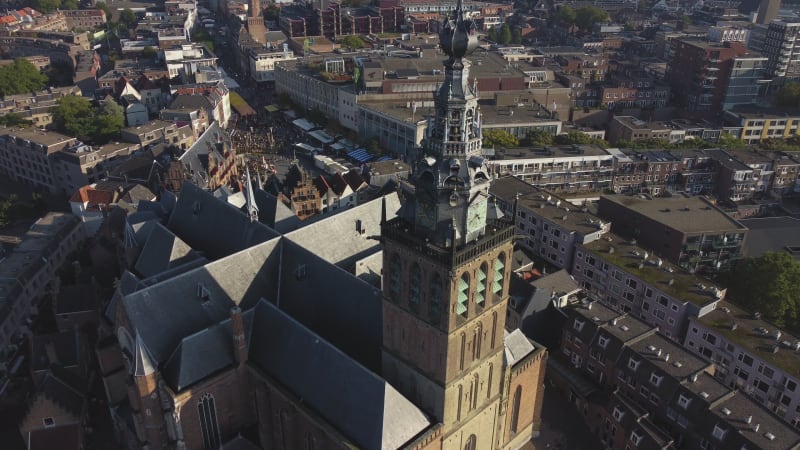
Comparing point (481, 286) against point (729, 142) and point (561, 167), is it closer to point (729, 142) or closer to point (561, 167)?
point (561, 167)

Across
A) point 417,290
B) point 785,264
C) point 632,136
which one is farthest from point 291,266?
point 632,136

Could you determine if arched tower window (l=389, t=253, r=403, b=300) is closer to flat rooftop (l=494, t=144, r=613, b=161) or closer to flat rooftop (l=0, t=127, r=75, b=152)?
flat rooftop (l=494, t=144, r=613, b=161)

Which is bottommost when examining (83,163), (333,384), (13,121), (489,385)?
(83,163)

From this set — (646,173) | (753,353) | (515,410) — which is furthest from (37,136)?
(753,353)

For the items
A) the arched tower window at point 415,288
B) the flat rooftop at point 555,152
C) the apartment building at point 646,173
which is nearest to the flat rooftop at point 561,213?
the flat rooftop at point 555,152

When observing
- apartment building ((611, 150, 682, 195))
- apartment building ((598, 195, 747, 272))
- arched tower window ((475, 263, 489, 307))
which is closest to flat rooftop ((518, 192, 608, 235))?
apartment building ((598, 195, 747, 272))
